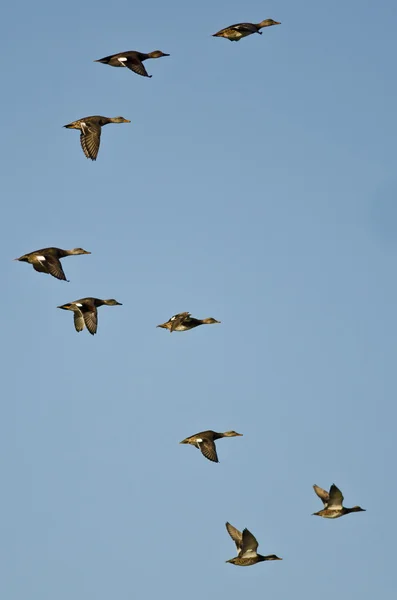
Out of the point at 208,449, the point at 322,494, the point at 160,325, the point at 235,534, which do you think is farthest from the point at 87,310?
the point at 322,494

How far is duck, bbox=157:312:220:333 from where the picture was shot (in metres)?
57.7

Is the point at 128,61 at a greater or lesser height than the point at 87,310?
greater

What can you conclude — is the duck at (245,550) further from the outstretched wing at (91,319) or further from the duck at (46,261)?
the duck at (46,261)

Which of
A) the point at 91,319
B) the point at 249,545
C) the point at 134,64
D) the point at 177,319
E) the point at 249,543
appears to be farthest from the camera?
the point at 177,319

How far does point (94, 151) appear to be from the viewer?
172 feet

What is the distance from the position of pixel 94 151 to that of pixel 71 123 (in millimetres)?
1583

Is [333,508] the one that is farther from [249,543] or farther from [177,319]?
[177,319]

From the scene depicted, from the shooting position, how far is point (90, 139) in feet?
173

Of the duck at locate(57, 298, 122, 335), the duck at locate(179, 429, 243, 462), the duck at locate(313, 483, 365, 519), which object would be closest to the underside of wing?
the duck at locate(179, 429, 243, 462)

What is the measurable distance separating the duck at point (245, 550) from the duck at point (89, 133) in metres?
12.7

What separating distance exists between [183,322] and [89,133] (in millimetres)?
8585

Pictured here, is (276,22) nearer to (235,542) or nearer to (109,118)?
(109,118)

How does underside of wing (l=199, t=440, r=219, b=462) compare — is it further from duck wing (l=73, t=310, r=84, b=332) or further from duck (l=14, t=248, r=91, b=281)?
duck (l=14, t=248, r=91, b=281)

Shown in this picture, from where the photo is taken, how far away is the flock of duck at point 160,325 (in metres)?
52.3
